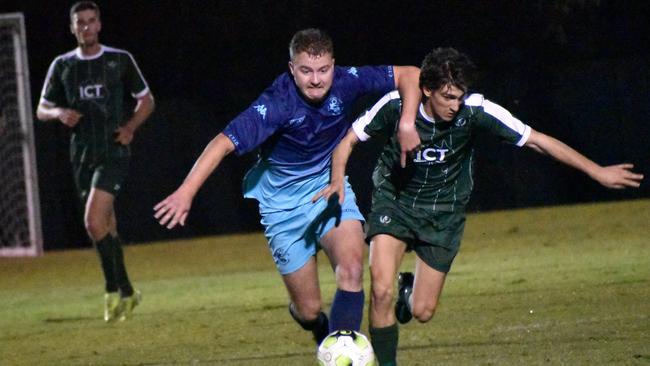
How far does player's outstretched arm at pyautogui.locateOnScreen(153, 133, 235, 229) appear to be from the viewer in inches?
211

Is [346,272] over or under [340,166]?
under

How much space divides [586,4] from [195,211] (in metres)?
5.66

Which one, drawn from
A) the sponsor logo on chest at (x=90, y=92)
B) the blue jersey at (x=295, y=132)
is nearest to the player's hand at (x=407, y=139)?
the blue jersey at (x=295, y=132)

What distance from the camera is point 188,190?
5.52m

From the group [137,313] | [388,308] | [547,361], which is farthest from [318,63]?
[137,313]

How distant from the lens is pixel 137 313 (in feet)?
→ 33.4

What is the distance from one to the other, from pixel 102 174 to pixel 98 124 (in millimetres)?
414

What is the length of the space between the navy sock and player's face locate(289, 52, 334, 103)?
1.00 meters

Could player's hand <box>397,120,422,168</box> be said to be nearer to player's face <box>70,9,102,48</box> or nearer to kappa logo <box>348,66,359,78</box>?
kappa logo <box>348,66,359,78</box>

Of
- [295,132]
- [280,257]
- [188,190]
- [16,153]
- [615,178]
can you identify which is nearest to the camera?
[188,190]

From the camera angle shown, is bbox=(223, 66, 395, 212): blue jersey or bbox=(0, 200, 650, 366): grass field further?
bbox=(0, 200, 650, 366): grass field

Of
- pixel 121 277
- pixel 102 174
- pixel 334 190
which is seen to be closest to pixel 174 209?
pixel 334 190

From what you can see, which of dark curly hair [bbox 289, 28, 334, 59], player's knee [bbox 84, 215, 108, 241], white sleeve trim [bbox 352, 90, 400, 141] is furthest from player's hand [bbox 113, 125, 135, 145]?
dark curly hair [bbox 289, 28, 334, 59]

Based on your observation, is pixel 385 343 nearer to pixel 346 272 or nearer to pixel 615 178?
pixel 346 272
